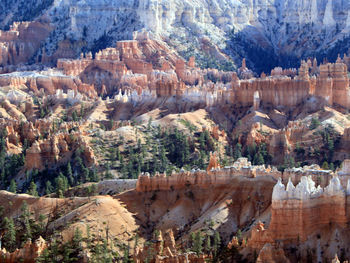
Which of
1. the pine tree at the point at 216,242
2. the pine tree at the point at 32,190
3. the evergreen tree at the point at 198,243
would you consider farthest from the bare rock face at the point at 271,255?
the pine tree at the point at 32,190

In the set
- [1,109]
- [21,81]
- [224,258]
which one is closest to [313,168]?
[224,258]

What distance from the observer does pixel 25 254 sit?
8238 cm

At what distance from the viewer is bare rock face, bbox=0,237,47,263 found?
82062 millimetres

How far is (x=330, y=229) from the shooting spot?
7538 centimetres

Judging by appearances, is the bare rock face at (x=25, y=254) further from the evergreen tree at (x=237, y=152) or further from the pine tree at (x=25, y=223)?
the evergreen tree at (x=237, y=152)

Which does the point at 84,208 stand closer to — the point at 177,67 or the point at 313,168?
the point at 313,168

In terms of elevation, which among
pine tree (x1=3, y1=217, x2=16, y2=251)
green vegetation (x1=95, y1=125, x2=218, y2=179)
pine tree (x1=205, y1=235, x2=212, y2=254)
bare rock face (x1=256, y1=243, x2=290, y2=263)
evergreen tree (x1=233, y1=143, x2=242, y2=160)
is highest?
bare rock face (x1=256, y1=243, x2=290, y2=263)

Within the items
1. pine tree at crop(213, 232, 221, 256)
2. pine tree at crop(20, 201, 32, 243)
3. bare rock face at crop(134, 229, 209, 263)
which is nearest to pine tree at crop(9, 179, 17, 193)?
pine tree at crop(20, 201, 32, 243)

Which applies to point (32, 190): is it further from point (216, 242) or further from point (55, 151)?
point (216, 242)

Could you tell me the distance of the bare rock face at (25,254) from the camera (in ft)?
269

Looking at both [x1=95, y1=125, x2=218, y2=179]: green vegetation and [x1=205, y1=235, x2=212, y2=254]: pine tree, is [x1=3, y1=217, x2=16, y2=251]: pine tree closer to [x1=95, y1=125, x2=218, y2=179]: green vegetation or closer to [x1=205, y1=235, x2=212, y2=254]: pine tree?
[x1=205, y1=235, x2=212, y2=254]: pine tree

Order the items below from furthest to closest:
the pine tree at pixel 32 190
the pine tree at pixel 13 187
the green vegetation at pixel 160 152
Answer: the green vegetation at pixel 160 152
the pine tree at pixel 13 187
the pine tree at pixel 32 190

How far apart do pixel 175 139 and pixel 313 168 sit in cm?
Result: 3863

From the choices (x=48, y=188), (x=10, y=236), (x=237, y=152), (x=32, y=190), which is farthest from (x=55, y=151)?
(x=10, y=236)
